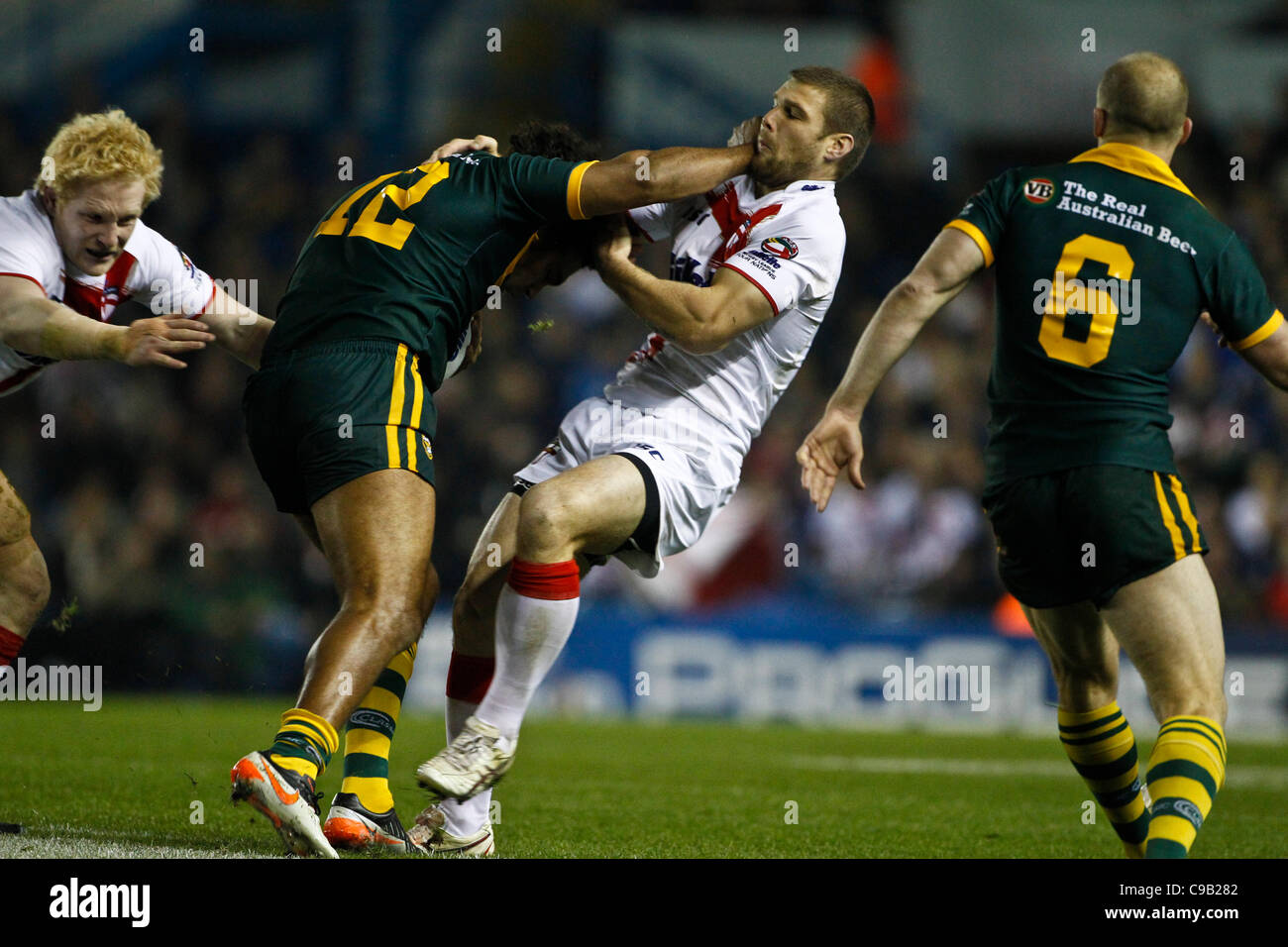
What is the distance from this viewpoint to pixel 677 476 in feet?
16.3

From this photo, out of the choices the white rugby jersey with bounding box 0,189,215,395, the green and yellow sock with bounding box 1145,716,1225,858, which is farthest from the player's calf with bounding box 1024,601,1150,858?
the white rugby jersey with bounding box 0,189,215,395

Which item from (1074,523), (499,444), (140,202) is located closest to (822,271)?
(1074,523)

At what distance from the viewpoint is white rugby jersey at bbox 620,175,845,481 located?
16.5 feet

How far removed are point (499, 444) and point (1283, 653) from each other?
273 inches

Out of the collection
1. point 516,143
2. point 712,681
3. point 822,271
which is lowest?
point 712,681

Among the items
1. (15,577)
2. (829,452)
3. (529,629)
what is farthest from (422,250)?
(15,577)

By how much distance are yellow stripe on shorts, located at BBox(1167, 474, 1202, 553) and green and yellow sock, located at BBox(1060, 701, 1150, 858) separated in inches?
32.8

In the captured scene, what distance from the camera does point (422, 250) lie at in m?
4.80

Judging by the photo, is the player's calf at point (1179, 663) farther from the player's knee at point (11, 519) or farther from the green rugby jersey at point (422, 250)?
the player's knee at point (11, 519)

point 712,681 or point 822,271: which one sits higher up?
Result: point 822,271

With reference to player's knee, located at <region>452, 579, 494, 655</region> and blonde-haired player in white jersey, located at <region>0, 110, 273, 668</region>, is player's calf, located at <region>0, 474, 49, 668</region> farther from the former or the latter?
player's knee, located at <region>452, 579, 494, 655</region>

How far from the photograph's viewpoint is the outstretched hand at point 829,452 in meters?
4.50
